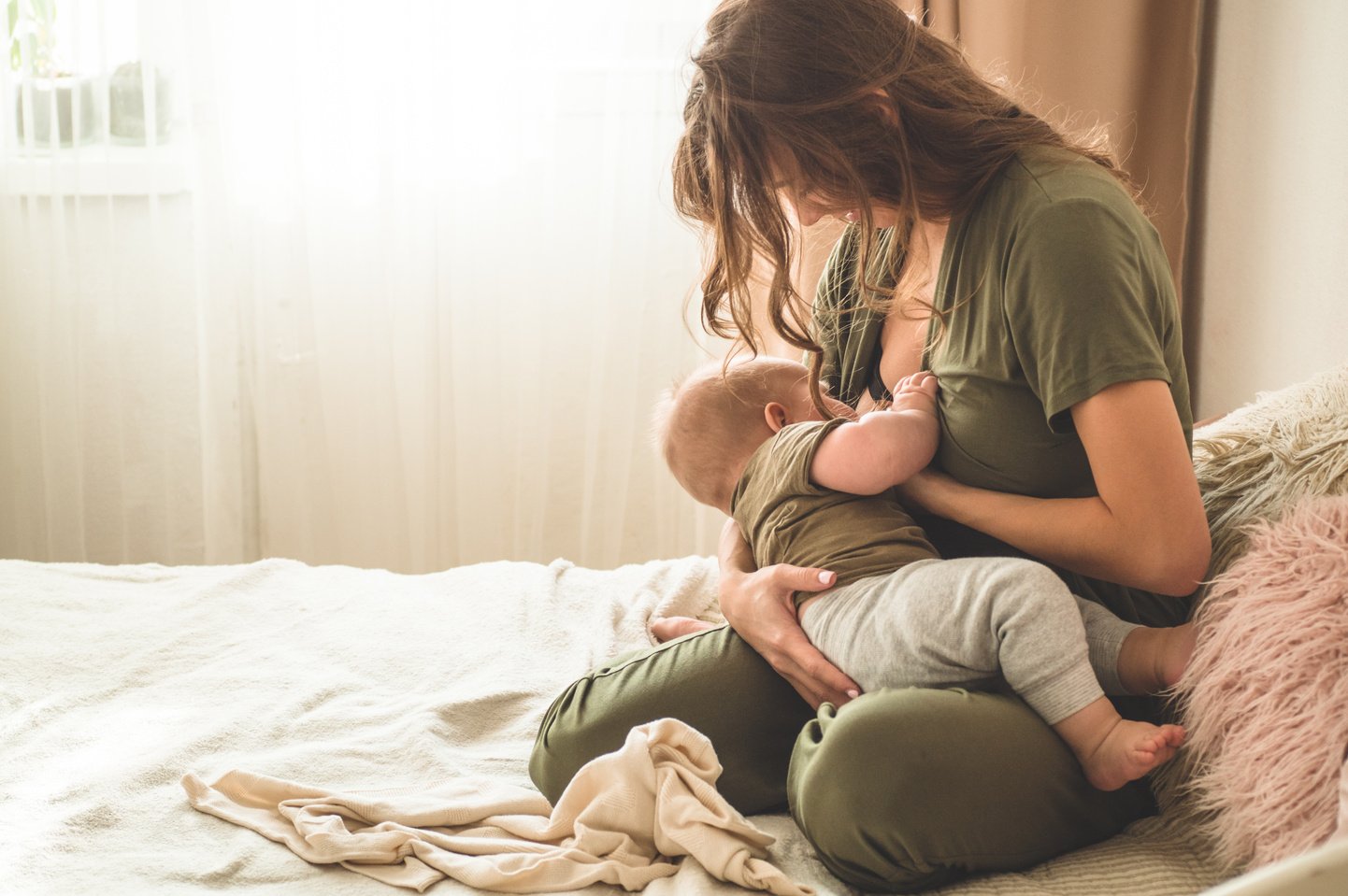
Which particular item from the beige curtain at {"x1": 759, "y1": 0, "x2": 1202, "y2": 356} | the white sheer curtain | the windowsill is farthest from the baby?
the windowsill

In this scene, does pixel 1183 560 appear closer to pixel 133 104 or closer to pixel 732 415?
pixel 732 415

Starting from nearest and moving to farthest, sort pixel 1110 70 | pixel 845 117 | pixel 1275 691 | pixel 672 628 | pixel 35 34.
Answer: pixel 1275 691 → pixel 845 117 → pixel 672 628 → pixel 1110 70 → pixel 35 34

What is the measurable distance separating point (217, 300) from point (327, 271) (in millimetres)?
251

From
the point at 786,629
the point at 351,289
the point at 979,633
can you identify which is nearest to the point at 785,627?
the point at 786,629

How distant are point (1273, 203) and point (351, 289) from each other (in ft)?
6.11

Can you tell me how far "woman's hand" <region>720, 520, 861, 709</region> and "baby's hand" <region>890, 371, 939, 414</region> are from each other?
0.20m

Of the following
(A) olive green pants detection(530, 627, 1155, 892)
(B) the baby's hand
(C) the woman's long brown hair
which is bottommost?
(A) olive green pants detection(530, 627, 1155, 892)

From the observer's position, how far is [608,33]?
2.54 m

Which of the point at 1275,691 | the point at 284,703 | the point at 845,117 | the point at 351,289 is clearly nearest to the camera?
the point at 1275,691

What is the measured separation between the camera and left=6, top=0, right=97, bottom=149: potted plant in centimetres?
246

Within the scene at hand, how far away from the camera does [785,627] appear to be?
3.91 feet

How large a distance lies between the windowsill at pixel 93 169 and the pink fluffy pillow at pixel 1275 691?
2.34 meters

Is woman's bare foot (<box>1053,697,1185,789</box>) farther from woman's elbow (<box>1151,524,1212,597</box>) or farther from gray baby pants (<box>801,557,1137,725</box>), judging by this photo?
woman's elbow (<box>1151,524,1212,597</box>)

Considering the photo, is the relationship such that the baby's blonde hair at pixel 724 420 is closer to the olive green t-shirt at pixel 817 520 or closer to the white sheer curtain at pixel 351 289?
the olive green t-shirt at pixel 817 520
